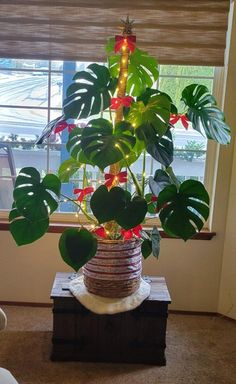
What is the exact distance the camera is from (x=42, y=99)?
2.61 meters

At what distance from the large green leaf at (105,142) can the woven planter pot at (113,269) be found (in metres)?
0.49

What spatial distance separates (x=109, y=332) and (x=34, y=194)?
2.59 feet

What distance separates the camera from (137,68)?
2051 mm

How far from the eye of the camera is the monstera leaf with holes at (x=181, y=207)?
5.93 feet

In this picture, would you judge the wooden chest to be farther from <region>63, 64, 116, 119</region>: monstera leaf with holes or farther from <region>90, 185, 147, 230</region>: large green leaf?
<region>63, 64, 116, 119</region>: monstera leaf with holes

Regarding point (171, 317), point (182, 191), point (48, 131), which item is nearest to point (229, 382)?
point (171, 317)

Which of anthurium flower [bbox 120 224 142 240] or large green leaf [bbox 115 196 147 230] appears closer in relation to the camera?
large green leaf [bbox 115 196 147 230]

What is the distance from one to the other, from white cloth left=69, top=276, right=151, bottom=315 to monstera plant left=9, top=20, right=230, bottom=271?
249 millimetres

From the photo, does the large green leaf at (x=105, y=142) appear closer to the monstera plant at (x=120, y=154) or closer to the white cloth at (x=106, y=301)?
the monstera plant at (x=120, y=154)

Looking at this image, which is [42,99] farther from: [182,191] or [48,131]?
[182,191]

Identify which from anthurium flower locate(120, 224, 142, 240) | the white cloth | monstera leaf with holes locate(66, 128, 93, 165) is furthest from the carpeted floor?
monstera leaf with holes locate(66, 128, 93, 165)

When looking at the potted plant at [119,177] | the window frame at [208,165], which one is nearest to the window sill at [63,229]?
the window frame at [208,165]

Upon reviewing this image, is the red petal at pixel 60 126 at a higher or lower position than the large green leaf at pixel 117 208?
higher

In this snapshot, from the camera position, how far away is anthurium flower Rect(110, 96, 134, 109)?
6.33 feet
